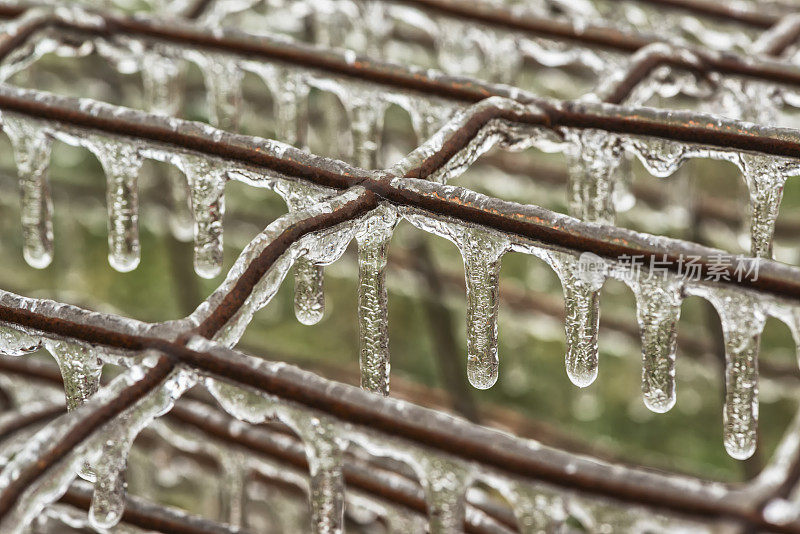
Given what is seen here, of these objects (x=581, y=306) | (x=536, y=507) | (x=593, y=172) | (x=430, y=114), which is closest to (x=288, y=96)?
(x=430, y=114)

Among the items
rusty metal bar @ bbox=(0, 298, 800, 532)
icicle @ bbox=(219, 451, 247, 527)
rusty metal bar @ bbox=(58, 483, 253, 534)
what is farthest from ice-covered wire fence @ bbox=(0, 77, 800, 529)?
icicle @ bbox=(219, 451, 247, 527)

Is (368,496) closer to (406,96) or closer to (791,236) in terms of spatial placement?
(406,96)

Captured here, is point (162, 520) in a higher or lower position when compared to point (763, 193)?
lower

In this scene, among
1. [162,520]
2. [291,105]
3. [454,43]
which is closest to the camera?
[162,520]

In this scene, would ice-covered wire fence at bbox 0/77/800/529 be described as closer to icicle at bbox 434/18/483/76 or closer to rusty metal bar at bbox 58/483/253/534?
rusty metal bar at bbox 58/483/253/534

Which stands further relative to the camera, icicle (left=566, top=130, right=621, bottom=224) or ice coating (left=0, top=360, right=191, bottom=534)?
icicle (left=566, top=130, right=621, bottom=224)

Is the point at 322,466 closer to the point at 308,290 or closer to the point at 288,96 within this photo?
the point at 308,290

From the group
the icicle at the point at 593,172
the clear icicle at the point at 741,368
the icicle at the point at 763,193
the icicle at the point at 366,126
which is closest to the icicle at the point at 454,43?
the icicle at the point at 366,126
